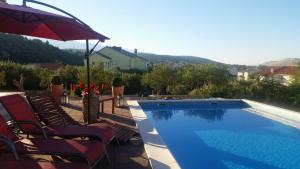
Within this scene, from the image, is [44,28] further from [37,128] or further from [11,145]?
[11,145]

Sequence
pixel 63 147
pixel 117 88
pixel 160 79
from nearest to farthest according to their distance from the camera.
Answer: pixel 63 147, pixel 117 88, pixel 160 79

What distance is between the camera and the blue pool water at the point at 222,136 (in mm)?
7098

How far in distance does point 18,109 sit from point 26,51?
39.5m

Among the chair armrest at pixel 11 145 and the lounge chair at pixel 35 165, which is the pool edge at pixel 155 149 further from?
the chair armrest at pixel 11 145

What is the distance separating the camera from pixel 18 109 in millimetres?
5648

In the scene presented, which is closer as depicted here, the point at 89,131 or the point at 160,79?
the point at 89,131

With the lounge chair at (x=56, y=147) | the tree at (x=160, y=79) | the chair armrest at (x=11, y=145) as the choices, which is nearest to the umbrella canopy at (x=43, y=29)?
the lounge chair at (x=56, y=147)

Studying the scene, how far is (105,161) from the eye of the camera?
203 inches

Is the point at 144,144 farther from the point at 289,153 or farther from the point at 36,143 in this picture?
the point at 289,153

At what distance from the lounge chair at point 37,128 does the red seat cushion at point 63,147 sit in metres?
0.39

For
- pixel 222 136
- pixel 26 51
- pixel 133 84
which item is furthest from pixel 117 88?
pixel 26 51

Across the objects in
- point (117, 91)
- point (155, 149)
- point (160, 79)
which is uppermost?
point (160, 79)

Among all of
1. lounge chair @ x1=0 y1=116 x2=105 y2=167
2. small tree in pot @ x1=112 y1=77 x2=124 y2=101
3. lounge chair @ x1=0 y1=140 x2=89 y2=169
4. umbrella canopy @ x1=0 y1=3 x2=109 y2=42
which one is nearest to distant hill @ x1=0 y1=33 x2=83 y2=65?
small tree in pot @ x1=112 y1=77 x2=124 y2=101

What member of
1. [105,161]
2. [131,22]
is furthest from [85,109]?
[131,22]
